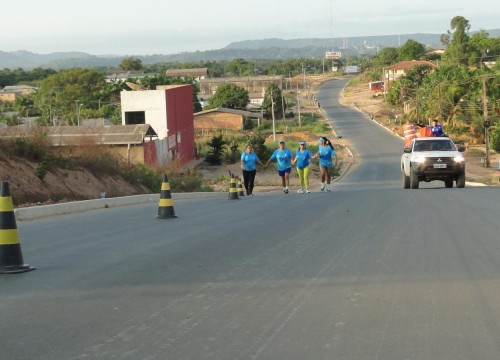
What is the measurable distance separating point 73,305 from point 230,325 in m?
1.58

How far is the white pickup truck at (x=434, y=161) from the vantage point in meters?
23.8

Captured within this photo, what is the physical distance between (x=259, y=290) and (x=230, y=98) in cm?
11281

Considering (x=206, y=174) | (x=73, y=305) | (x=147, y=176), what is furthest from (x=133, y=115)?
(x=73, y=305)

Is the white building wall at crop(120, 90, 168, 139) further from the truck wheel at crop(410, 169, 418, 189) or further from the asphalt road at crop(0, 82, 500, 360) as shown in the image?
the asphalt road at crop(0, 82, 500, 360)

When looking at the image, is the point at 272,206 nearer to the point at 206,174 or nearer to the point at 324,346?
the point at 324,346

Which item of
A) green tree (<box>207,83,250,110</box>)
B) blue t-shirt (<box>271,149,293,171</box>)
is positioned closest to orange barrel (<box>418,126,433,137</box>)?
blue t-shirt (<box>271,149,293,171</box>)

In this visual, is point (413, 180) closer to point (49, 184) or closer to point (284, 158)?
point (284, 158)

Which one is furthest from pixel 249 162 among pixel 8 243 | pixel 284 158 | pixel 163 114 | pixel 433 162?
pixel 163 114

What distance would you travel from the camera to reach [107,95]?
11156cm

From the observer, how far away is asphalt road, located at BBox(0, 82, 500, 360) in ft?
17.8

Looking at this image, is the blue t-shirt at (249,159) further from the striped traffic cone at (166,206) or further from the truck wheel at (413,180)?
the striped traffic cone at (166,206)

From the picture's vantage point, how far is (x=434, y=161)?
934 inches

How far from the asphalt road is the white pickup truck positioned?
10637mm

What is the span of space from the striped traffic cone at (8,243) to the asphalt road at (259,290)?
25 centimetres
